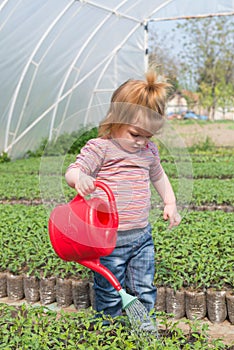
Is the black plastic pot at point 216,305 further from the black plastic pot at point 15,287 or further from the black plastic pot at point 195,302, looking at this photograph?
the black plastic pot at point 15,287

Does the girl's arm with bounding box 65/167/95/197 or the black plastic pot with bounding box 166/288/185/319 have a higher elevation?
the girl's arm with bounding box 65/167/95/197

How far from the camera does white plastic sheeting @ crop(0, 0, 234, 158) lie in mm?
10398

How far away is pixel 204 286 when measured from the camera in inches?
155

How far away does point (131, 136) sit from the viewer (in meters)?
2.52

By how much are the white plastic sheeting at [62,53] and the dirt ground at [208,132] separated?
235 cm

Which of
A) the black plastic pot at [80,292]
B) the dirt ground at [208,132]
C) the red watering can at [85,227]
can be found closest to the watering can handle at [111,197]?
the red watering can at [85,227]

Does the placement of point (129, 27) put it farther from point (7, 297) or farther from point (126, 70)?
point (7, 297)

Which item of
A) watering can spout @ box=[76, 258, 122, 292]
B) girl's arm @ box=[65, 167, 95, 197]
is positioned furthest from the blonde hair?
watering can spout @ box=[76, 258, 122, 292]

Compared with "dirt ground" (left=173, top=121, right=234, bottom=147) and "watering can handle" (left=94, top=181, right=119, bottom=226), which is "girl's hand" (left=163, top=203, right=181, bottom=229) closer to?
"watering can handle" (left=94, top=181, right=119, bottom=226)

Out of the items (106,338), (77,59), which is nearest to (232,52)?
(77,59)

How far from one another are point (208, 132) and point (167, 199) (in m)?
13.7

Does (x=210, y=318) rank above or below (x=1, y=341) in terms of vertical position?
below

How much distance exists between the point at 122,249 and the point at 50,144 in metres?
0.85

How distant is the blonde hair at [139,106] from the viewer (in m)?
2.37
